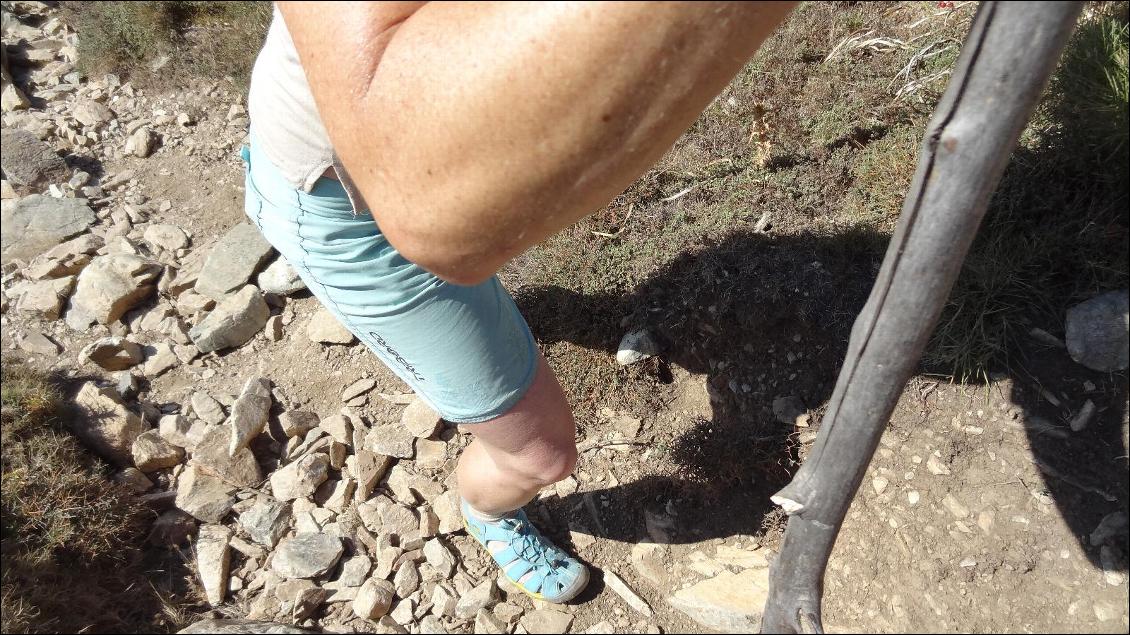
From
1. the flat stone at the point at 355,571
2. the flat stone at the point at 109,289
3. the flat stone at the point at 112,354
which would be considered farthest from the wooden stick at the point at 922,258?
the flat stone at the point at 109,289

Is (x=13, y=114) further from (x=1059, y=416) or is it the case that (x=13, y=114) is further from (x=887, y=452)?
(x=1059, y=416)

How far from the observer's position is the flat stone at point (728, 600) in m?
2.53

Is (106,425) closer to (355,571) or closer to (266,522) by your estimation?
(266,522)

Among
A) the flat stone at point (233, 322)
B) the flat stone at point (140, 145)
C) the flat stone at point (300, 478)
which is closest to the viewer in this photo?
the flat stone at point (300, 478)

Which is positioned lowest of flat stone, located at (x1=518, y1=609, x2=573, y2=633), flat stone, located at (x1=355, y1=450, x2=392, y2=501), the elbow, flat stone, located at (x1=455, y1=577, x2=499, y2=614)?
flat stone, located at (x1=518, y1=609, x2=573, y2=633)

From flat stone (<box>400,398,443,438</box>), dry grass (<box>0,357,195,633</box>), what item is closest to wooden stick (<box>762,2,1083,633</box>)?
flat stone (<box>400,398,443,438</box>)

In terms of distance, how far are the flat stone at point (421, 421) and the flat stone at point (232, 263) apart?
1018 millimetres

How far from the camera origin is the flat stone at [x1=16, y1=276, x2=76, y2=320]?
3861 millimetres

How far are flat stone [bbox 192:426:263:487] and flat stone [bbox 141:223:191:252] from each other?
1.49 metres

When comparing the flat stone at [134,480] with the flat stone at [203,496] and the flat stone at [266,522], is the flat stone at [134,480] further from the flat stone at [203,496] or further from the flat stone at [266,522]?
the flat stone at [266,522]

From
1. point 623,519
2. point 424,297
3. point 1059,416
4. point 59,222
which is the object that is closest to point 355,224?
point 424,297

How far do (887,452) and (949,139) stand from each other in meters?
1.51

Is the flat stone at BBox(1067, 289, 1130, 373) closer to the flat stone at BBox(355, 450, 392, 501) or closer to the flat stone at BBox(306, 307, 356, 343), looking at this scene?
the flat stone at BBox(355, 450, 392, 501)

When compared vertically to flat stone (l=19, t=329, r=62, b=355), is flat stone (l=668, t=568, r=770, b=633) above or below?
below
